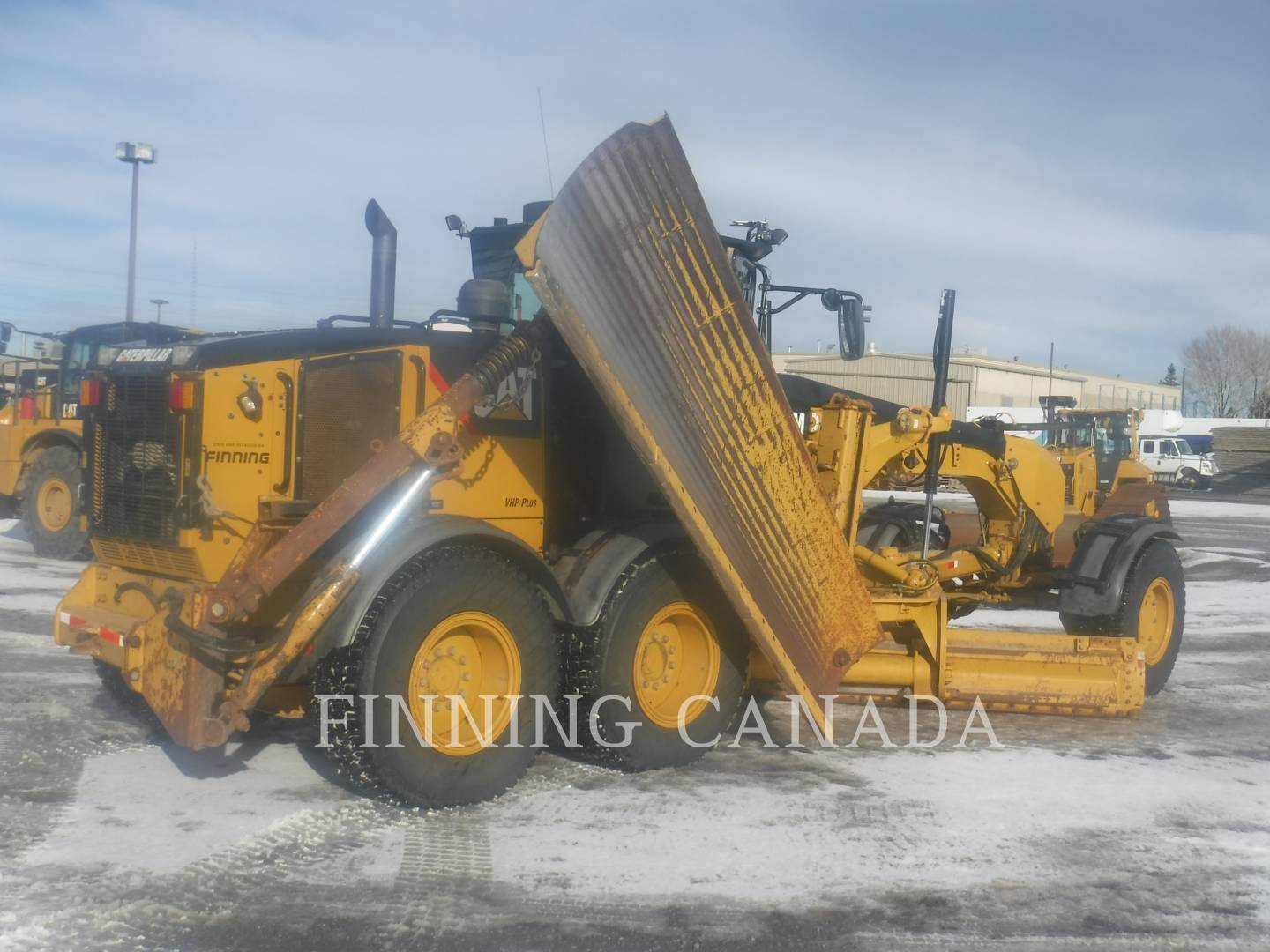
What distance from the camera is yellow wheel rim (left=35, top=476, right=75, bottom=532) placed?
13.3 metres

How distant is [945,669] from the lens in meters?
6.60

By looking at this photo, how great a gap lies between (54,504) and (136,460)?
9.23m

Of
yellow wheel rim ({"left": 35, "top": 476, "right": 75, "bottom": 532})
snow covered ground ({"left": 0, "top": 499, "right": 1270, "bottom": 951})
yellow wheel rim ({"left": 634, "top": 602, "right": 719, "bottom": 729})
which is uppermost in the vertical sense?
yellow wheel rim ({"left": 35, "top": 476, "right": 75, "bottom": 532})

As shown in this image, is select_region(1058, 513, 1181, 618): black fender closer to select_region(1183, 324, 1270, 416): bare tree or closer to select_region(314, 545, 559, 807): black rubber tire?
select_region(314, 545, 559, 807): black rubber tire

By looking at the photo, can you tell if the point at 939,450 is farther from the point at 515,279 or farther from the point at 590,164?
the point at 590,164

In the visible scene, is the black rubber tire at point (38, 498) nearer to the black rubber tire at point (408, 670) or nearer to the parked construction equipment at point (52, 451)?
the parked construction equipment at point (52, 451)

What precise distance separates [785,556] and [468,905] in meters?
2.30

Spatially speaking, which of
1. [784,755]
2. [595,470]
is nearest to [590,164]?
[595,470]

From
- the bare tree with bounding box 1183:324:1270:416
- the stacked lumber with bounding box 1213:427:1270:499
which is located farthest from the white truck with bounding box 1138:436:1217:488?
the bare tree with bounding box 1183:324:1270:416

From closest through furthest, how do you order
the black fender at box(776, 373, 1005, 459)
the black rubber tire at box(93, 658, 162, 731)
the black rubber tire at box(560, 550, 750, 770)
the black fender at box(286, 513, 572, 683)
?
the black fender at box(286, 513, 572, 683) < the black rubber tire at box(560, 550, 750, 770) < the black rubber tire at box(93, 658, 162, 731) < the black fender at box(776, 373, 1005, 459)

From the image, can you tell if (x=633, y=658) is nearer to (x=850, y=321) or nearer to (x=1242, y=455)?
(x=850, y=321)

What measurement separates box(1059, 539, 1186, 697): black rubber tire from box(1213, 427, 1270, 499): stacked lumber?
1624 inches

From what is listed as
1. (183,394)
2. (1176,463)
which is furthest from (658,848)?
(1176,463)

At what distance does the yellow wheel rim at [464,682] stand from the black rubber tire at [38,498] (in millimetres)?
9748
